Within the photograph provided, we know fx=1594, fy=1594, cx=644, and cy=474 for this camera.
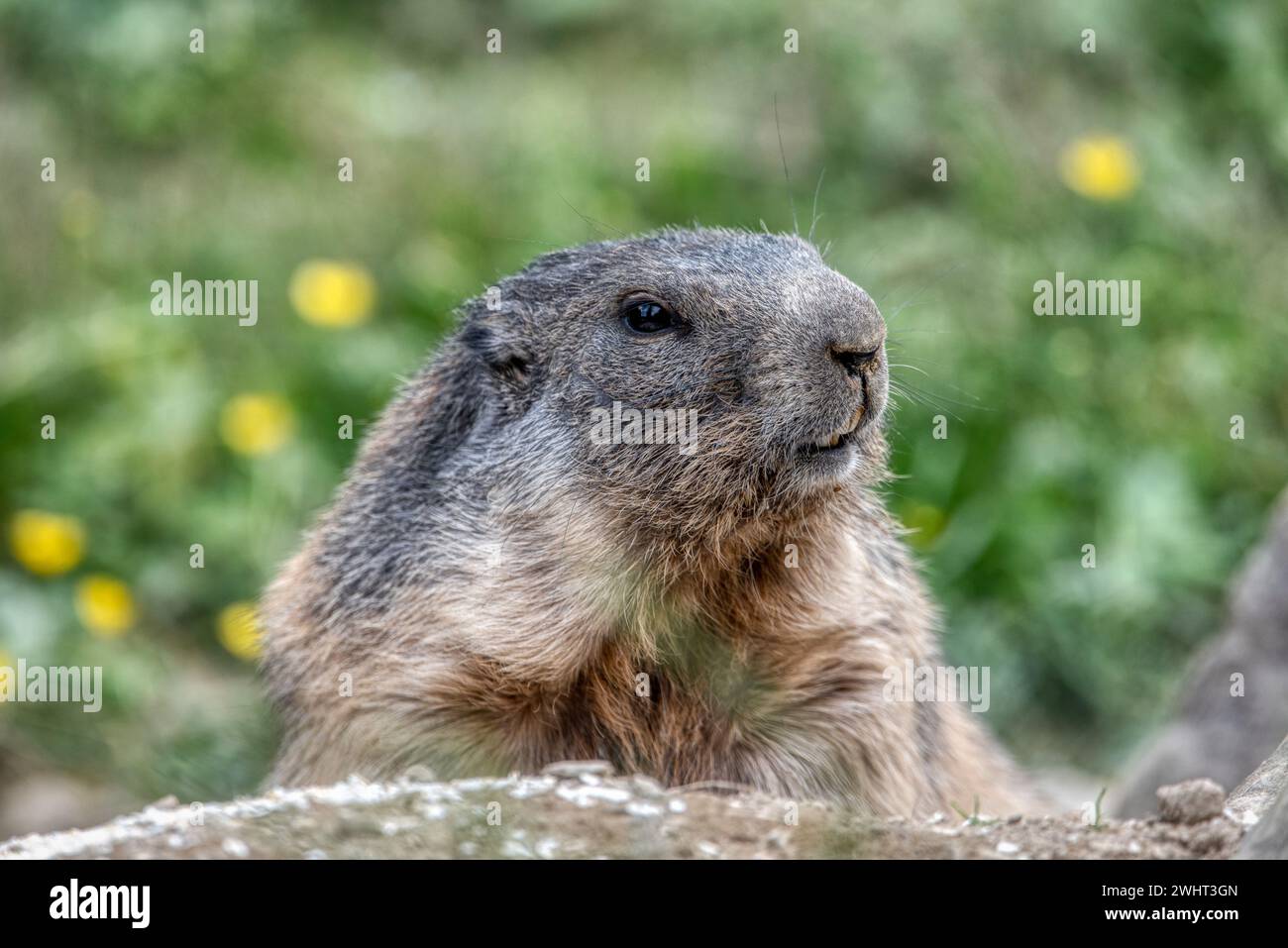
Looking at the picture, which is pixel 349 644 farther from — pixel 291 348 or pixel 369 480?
pixel 291 348

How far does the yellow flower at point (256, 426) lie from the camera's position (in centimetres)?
962

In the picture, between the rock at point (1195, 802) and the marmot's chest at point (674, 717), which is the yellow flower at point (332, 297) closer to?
the marmot's chest at point (674, 717)

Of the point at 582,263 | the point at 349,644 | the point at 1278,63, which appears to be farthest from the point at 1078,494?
the point at 349,644

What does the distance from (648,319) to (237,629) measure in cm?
439

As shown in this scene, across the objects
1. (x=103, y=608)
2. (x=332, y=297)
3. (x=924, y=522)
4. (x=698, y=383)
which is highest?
(x=332, y=297)

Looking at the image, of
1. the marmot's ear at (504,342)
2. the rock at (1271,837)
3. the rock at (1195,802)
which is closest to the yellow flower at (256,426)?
the marmot's ear at (504,342)

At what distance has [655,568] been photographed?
5168 millimetres

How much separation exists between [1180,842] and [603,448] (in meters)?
2.15

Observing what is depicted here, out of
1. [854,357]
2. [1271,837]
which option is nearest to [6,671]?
[854,357]

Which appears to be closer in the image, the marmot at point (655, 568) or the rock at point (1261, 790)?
the rock at point (1261, 790)

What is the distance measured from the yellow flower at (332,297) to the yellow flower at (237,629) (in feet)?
6.48

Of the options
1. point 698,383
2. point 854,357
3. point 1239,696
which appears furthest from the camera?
point 1239,696

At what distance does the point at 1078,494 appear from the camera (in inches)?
360

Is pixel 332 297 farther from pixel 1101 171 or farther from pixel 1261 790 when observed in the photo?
pixel 1261 790
